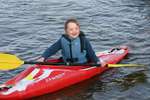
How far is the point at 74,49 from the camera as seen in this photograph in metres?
8.13

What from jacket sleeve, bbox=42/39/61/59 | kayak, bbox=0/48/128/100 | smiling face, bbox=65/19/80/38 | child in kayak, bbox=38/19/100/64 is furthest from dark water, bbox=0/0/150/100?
smiling face, bbox=65/19/80/38

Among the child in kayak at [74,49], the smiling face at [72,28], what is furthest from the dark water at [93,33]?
the smiling face at [72,28]

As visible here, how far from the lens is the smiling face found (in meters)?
7.57

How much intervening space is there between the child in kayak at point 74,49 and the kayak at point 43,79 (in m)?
0.17

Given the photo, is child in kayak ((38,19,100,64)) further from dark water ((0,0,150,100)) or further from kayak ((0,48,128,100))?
dark water ((0,0,150,100))

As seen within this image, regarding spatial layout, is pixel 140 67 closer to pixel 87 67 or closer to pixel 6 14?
pixel 87 67

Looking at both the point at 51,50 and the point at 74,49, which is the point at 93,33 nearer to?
the point at 74,49

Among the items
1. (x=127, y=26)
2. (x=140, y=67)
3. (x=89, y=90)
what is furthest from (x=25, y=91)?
(x=127, y=26)

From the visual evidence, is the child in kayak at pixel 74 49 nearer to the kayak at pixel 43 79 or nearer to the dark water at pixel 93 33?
the kayak at pixel 43 79

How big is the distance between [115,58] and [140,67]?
22.6 inches

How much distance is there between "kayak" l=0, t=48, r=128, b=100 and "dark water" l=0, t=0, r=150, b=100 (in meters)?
0.15

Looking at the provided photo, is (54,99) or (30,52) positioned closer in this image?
(54,99)

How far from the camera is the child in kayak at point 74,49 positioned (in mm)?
8023

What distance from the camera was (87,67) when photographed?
829 cm
